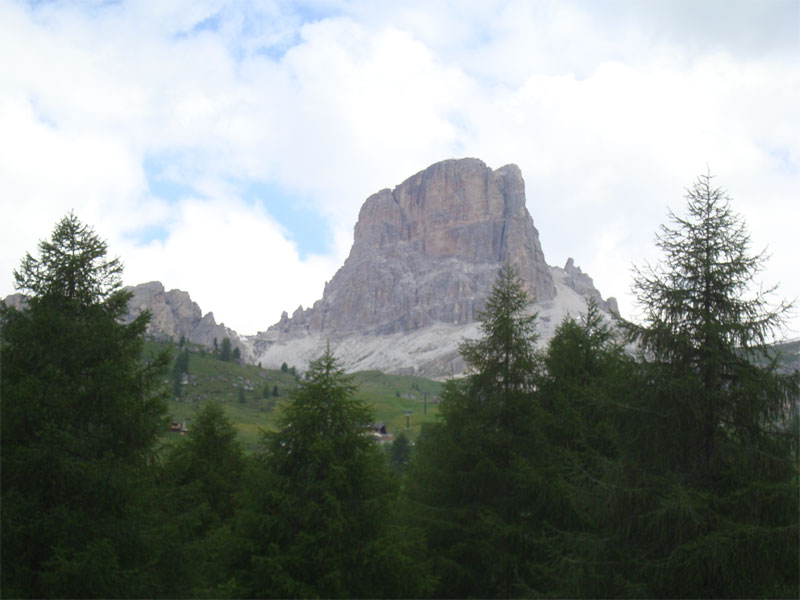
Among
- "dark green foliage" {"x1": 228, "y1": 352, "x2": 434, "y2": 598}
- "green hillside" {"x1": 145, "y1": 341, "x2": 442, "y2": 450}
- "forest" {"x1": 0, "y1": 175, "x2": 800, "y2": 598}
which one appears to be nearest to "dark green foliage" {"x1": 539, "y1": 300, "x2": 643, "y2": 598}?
"forest" {"x1": 0, "y1": 175, "x2": 800, "y2": 598}

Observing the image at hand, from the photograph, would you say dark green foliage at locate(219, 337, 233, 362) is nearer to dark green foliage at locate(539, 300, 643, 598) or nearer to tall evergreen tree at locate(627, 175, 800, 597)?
dark green foliage at locate(539, 300, 643, 598)

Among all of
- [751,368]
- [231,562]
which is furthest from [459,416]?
[751,368]

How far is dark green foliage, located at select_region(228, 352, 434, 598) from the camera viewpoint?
11562 mm

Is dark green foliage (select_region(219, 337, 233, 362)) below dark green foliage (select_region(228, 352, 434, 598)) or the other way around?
the other way around

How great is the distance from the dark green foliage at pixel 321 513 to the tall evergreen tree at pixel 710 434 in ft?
17.4

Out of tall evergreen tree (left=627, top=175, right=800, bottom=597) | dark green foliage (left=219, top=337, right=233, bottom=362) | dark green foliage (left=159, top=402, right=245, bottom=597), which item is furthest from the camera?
dark green foliage (left=219, top=337, right=233, bottom=362)

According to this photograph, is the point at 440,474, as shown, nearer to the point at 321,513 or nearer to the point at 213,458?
the point at 321,513

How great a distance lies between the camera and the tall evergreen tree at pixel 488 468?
13.4 m

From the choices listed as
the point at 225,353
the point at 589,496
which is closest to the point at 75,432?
the point at 589,496

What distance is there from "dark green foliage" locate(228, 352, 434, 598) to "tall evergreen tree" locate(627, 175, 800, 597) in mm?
5297

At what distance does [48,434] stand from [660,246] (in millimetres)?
11351

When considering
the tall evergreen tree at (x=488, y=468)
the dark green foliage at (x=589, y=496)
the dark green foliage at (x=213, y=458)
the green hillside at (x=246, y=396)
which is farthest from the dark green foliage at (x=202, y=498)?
the green hillside at (x=246, y=396)

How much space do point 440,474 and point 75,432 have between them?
8417mm

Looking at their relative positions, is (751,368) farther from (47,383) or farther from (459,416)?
(47,383)
